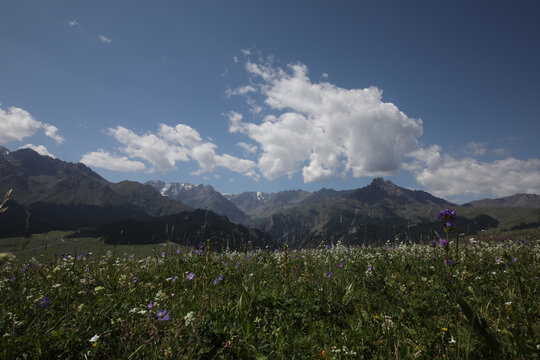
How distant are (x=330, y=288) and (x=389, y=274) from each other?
2347 mm

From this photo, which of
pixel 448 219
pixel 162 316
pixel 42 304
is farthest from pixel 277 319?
pixel 42 304

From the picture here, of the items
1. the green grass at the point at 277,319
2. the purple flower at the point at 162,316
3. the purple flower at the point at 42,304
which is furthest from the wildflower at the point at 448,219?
the purple flower at the point at 42,304

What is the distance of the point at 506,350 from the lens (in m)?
3.13

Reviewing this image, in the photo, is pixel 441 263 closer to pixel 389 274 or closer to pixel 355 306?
pixel 389 274

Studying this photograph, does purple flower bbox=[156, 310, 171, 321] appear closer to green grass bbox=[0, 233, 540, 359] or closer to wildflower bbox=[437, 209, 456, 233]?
green grass bbox=[0, 233, 540, 359]

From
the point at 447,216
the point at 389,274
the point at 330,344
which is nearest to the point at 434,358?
the point at 330,344

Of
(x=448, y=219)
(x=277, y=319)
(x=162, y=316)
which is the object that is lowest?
(x=277, y=319)

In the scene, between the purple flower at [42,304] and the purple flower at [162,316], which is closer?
the purple flower at [162,316]

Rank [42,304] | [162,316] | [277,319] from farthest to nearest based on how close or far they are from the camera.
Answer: [277,319]
[42,304]
[162,316]

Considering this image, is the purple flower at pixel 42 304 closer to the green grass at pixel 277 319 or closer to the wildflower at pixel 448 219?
the green grass at pixel 277 319

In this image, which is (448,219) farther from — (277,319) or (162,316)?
(162,316)

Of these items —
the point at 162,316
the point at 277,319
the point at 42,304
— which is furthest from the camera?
the point at 277,319

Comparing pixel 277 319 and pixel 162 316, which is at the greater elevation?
pixel 162 316

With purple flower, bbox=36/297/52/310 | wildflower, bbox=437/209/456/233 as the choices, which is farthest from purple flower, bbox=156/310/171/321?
wildflower, bbox=437/209/456/233
